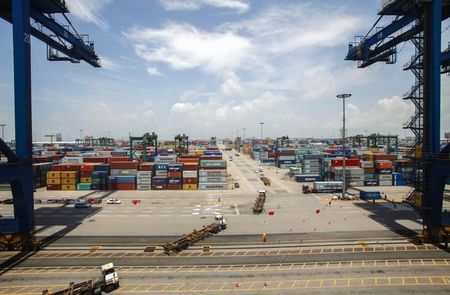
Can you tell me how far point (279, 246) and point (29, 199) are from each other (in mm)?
29173

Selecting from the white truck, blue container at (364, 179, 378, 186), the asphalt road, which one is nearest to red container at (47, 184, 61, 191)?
the asphalt road

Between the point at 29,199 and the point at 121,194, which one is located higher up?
the point at 29,199

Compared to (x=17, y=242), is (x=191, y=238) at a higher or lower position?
lower

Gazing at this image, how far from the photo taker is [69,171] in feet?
274

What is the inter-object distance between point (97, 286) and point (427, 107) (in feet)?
133

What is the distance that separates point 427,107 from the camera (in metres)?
41.1

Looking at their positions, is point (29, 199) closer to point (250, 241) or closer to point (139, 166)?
point (250, 241)

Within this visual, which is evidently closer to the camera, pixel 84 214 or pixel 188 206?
pixel 84 214

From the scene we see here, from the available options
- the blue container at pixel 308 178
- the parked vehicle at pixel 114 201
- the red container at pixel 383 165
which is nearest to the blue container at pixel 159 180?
the parked vehicle at pixel 114 201

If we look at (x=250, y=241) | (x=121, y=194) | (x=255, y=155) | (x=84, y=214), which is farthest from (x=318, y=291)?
(x=255, y=155)

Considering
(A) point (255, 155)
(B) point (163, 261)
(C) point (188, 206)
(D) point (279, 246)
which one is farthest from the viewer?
(A) point (255, 155)

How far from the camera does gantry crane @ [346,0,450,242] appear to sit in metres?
39.3

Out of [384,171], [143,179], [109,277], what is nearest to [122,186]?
[143,179]

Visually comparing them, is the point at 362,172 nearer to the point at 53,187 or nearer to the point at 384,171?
the point at 384,171
